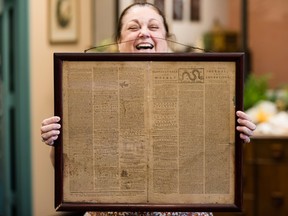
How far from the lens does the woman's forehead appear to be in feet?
6.37

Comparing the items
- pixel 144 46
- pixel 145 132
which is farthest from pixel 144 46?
pixel 145 132

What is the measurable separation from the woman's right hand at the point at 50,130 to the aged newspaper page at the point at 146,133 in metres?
0.03

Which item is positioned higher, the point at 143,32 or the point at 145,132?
the point at 143,32

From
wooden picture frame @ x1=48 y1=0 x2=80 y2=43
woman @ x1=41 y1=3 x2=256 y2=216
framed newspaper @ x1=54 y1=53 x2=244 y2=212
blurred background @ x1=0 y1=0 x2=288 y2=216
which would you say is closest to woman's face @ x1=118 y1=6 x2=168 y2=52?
woman @ x1=41 y1=3 x2=256 y2=216

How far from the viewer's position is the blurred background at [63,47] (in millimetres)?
5035

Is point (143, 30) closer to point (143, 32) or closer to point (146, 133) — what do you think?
point (143, 32)

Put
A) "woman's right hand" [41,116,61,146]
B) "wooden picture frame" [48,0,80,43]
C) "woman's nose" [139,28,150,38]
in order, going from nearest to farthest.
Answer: "woman's right hand" [41,116,61,146]
"woman's nose" [139,28,150,38]
"wooden picture frame" [48,0,80,43]

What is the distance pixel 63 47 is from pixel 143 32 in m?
3.73

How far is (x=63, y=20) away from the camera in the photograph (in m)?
5.62

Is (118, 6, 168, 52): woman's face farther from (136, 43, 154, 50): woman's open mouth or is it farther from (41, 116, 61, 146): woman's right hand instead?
(41, 116, 61, 146): woman's right hand

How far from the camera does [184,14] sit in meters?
5.30

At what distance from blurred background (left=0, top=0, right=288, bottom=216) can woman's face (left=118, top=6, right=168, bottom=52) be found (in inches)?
102

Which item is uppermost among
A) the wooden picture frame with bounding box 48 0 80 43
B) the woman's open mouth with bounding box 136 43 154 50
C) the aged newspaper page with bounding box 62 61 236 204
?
the wooden picture frame with bounding box 48 0 80 43

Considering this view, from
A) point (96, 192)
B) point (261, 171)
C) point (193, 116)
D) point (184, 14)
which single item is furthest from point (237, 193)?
point (184, 14)
